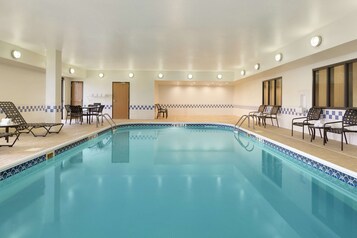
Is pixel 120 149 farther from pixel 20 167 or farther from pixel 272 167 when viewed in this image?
pixel 272 167

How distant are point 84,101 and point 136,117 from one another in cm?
243

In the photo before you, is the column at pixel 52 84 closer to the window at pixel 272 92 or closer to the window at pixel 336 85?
the window at pixel 336 85

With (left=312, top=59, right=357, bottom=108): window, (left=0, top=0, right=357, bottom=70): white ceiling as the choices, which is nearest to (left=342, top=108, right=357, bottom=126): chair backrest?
(left=312, top=59, right=357, bottom=108): window

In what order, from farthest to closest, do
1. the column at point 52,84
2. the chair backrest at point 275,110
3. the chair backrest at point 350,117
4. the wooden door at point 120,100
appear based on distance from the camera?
the wooden door at point 120,100 → the chair backrest at point 275,110 → the column at point 52,84 → the chair backrest at point 350,117

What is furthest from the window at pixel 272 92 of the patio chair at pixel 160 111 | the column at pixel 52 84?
the column at pixel 52 84

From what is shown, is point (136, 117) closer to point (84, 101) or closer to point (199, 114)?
point (84, 101)

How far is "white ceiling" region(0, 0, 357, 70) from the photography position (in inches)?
165

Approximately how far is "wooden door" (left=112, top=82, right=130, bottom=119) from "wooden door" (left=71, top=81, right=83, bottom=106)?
150 cm

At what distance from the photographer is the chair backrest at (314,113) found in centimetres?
653

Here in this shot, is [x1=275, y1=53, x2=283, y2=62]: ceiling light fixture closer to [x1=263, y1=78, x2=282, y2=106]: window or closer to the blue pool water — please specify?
[x1=263, y1=78, x2=282, y2=106]: window

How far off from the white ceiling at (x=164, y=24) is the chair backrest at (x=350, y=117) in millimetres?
1667

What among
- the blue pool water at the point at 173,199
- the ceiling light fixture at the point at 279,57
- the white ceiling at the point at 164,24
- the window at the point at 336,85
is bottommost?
the blue pool water at the point at 173,199

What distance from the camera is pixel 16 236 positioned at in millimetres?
2170

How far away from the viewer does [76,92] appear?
42.2 feet
